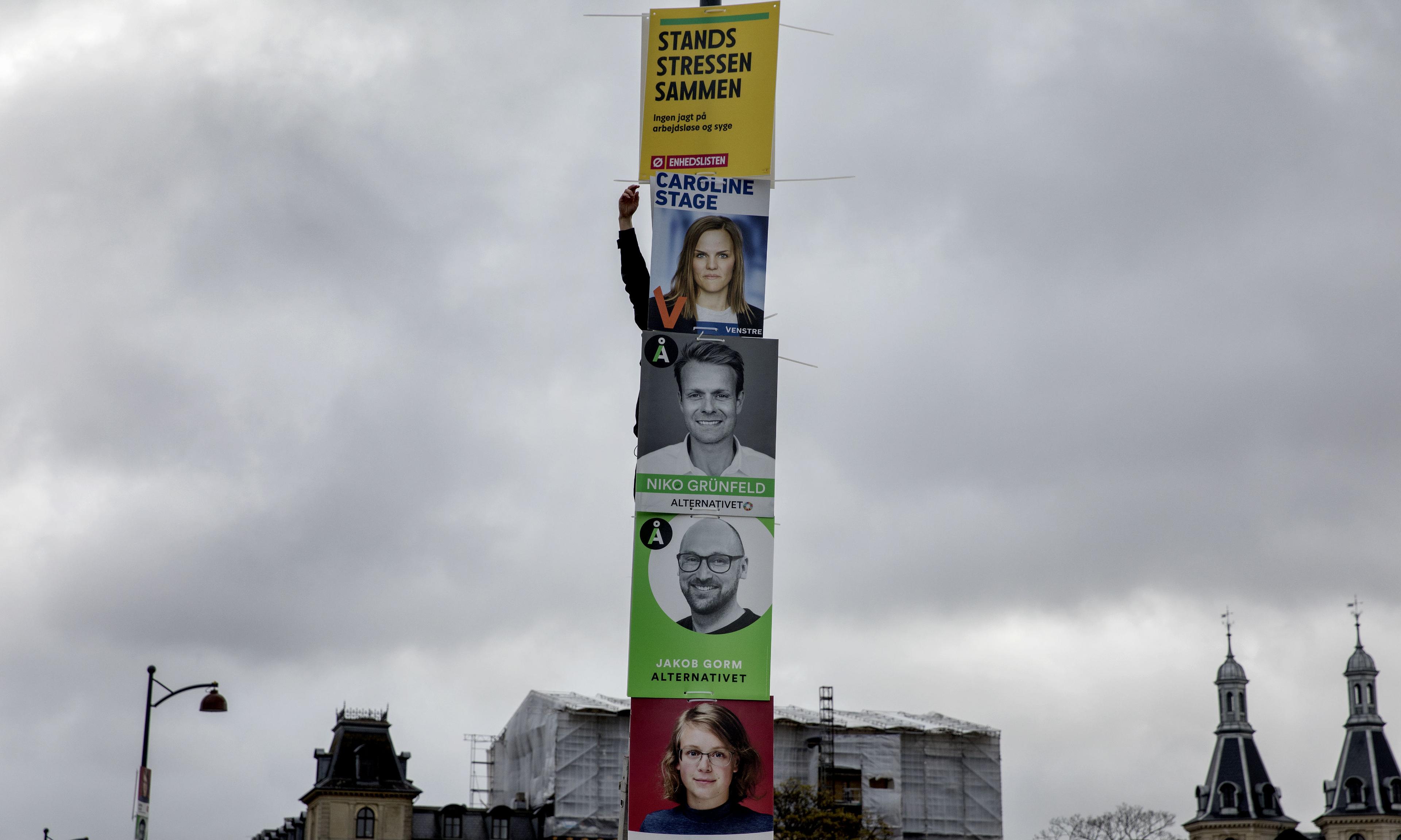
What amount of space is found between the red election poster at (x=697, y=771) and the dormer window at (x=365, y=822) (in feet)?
220

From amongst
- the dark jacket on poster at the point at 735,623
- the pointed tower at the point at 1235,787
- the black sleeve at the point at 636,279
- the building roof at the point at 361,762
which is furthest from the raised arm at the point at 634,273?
the pointed tower at the point at 1235,787

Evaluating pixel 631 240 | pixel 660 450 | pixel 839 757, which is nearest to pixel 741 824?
pixel 660 450

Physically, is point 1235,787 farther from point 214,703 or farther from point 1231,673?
point 214,703

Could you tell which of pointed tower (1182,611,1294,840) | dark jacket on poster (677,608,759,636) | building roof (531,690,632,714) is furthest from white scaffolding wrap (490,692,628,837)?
dark jacket on poster (677,608,759,636)

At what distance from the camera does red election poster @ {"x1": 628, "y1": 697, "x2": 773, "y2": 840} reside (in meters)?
26.2

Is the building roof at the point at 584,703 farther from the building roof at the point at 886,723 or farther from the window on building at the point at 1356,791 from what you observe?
the window on building at the point at 1356,791

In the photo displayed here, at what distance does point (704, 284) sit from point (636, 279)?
1.19 meters

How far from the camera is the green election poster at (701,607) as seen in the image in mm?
26906

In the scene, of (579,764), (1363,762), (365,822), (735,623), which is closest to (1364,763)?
(1363,762)

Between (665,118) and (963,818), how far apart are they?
8178cm

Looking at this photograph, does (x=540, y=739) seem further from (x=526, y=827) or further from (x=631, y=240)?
(x=631, y=240)

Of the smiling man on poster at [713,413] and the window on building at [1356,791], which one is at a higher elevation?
the smiling man on poster at [713,413]

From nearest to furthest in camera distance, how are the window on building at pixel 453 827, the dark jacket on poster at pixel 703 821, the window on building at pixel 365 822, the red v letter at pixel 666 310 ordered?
the dark jacket on poster at pixel 703 821, the red v letter at pixel 666 310, the window on building at pixel 365 822, the window on building at pixel 453 827

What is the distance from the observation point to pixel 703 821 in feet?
86.0
